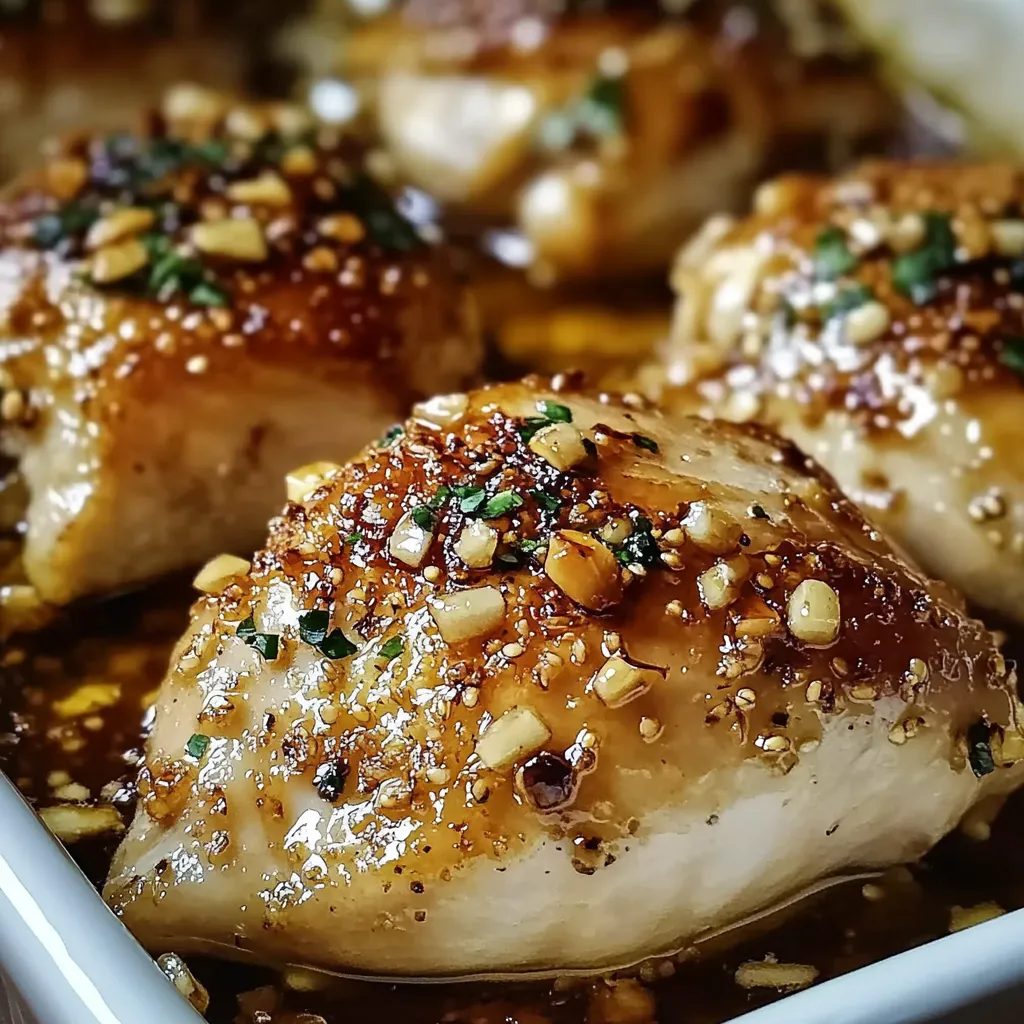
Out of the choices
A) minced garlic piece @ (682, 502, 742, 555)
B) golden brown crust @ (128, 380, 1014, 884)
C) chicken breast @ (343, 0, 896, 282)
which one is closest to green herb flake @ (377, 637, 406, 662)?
golden brown crust @ (128, 380, 1014, 884)

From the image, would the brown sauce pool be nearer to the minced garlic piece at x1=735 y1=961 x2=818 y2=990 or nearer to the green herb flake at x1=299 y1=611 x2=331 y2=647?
the minced garlic piece at x1=735 y1=961 x2=818 y2=990

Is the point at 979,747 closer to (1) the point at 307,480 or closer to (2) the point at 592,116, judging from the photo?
(1) the point at 307,480

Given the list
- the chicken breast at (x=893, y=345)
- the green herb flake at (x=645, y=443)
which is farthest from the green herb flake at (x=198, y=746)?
the chicken breast at (x=893, y=345)

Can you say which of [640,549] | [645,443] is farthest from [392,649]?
[645,443]

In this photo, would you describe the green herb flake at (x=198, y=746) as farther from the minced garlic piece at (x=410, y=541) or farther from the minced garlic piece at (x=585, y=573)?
the minced garlic piece at (x=585, y=573)

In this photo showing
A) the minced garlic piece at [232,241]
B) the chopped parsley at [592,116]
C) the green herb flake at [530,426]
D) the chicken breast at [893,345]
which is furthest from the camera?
the chopped parsley at [592,116]

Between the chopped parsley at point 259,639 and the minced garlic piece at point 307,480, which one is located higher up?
the minced garlic piece at point 307,480
